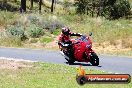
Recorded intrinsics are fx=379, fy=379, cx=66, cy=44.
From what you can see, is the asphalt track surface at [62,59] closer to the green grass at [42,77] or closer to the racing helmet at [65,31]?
the green grass at [42,77]

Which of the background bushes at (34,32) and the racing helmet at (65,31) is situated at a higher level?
the racing helmet at (65,31)

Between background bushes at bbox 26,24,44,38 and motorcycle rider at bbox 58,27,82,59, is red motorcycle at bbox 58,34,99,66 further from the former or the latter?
background bushes at bbox 26,24,44,38

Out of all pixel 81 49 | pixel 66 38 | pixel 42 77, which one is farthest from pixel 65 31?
pixel 42 77

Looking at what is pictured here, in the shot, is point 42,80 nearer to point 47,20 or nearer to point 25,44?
point 25,44

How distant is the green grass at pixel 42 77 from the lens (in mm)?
12969

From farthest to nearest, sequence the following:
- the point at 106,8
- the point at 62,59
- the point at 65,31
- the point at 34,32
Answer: the point at 106,8 → the point at 34,32 → the point at 62,59 → the point at 65,31

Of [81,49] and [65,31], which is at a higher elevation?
[65,31]

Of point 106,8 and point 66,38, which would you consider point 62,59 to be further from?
point 106,8

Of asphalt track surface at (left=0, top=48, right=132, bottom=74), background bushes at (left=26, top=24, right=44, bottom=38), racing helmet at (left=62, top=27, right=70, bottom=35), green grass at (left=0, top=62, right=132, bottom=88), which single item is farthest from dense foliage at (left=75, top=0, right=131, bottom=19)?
racing helmet at (left=62, top=27, right=70, bottom=35)

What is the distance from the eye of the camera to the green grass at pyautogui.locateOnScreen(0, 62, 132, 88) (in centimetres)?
1297

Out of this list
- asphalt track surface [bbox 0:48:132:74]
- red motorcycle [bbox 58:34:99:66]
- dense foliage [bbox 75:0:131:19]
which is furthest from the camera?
dense foliage [bbox 75:0:131:19]

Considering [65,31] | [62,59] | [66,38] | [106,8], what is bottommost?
[106,8]

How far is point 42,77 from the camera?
14281mm

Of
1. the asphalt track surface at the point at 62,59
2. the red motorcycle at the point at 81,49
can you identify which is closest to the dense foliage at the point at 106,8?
the asphalt track surface at the point at 62,59
